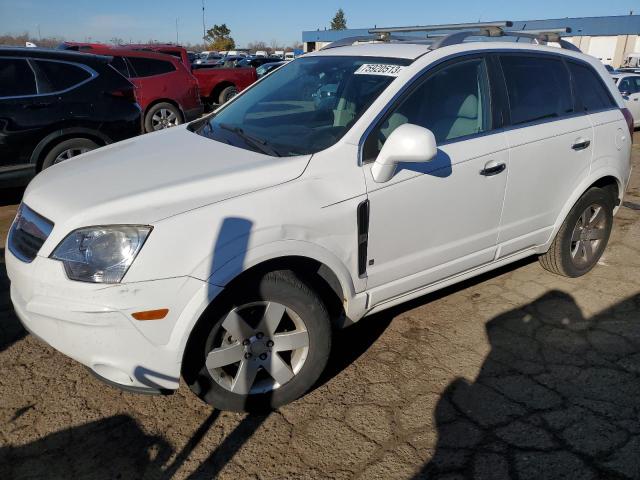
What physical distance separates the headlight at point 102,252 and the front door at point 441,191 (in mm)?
1173

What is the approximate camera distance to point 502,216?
3457 millimetres

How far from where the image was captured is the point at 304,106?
3416 millimetres

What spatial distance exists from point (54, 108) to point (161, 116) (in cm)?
458

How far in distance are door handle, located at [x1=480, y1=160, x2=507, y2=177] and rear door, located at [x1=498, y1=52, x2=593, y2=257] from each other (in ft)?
0.30

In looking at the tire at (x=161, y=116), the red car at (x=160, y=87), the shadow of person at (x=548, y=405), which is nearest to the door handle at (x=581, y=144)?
the shadow of person at (x=548, y=405)

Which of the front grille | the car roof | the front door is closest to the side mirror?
the front door

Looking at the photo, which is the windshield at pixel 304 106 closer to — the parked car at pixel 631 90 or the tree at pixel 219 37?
the parked car at pixel 631 90

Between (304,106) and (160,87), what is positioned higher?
(304,106)

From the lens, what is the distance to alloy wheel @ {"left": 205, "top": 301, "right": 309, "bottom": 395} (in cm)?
255

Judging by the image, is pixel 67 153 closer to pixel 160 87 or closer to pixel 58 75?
pixel 58 75

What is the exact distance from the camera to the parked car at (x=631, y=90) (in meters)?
11.6

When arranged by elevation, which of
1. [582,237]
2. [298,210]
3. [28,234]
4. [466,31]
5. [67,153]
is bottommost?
[582,237]

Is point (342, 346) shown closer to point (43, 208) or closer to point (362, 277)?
point (362, 277)

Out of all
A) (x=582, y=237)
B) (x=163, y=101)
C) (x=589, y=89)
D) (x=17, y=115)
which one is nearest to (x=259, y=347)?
(x=582, y=237)
